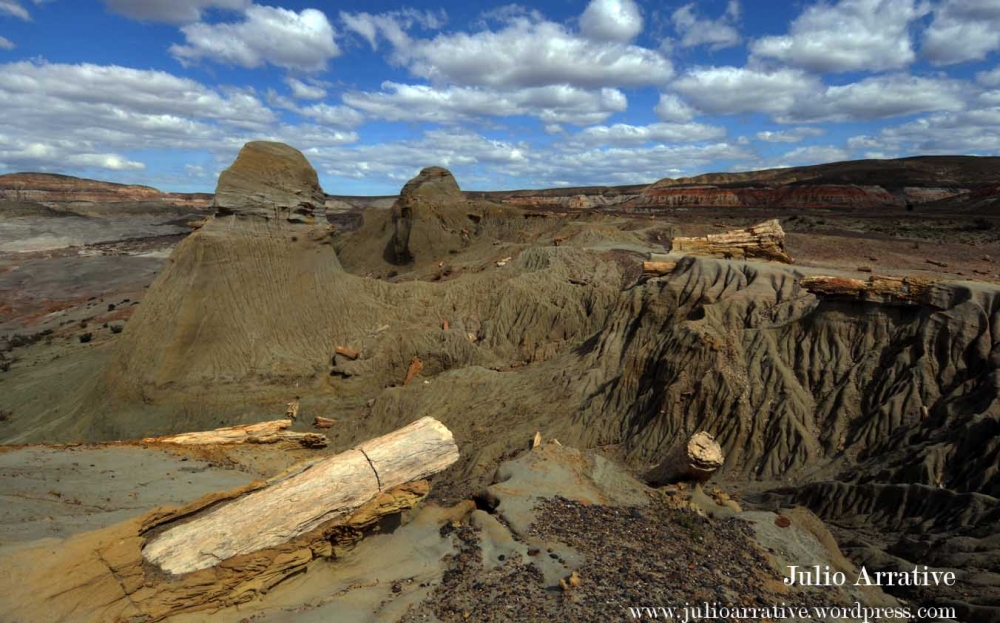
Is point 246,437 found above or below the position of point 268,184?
below

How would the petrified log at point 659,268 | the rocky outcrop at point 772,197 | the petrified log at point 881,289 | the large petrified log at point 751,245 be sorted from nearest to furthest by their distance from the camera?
the petrified log at point 881,289
the petrified log at point 659,268
the large petrified log at point 751,245
the rocky outcrop at point 772,197

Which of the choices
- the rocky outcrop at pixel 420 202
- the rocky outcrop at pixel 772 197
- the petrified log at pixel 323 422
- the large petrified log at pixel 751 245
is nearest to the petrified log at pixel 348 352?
the petrified log at pixel 323 422

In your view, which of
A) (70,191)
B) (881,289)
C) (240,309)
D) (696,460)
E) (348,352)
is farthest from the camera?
(70,191)

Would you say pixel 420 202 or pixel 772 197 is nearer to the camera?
pixel 420 202

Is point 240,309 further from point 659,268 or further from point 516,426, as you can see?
point 659,268

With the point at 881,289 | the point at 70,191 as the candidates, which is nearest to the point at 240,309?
the point at 881,289

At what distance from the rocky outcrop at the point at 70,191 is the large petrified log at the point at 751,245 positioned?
153 meters

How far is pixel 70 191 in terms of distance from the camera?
456 feet

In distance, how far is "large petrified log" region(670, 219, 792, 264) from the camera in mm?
19109

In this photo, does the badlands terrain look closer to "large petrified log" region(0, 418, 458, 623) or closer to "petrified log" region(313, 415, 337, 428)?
"large petrified log" region(0, 418, 458, 623)

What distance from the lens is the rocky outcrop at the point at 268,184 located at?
17828 millimetres

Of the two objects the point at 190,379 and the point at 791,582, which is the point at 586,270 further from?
the point at 791,582

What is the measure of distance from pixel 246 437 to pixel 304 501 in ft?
24.4

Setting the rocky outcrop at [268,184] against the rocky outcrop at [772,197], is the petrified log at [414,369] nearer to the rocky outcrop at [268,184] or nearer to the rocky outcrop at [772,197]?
the rocky outcrop at [268,184]
